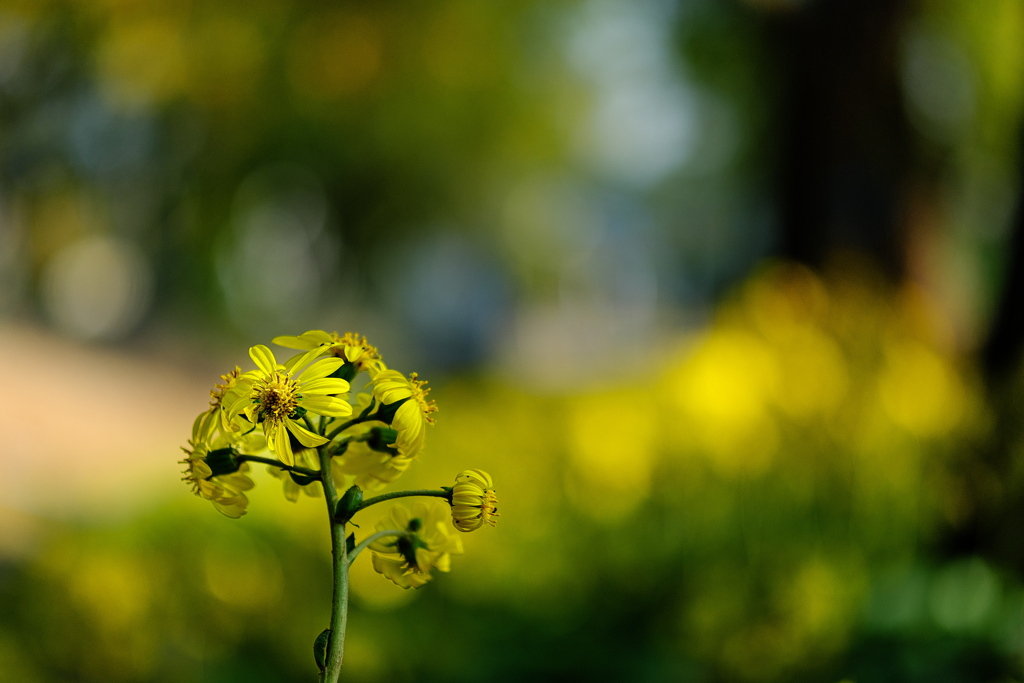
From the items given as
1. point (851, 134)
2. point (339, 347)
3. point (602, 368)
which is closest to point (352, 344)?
point (339, 347)

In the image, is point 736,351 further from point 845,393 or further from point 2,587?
point 2,587

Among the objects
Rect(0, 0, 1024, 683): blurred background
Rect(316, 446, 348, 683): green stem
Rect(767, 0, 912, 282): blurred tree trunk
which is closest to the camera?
Rect(316, 446, 348, 683): green stem

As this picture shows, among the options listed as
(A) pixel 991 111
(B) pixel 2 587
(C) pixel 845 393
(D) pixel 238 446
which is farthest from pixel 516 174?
(D) pixel 238 446

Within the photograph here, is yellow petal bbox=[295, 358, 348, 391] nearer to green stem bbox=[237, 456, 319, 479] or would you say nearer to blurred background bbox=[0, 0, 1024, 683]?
green stem bbox=[237, 456, 319, 479]

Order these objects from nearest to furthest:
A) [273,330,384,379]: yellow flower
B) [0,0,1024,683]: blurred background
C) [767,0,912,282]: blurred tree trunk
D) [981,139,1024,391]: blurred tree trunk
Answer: [273,330,384,379]: yellow flower < [0,0,1024,683]: blurred background < [981,139,1024,391]: blurred tree trunk < [767,0,912,282]: blurred tree trunk

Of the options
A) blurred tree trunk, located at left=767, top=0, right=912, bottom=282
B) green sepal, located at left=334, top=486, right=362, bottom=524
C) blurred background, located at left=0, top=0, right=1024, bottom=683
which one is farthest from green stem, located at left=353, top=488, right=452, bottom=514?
blurred tree trunk, located at left=767, top=0, right=912, bottom=282

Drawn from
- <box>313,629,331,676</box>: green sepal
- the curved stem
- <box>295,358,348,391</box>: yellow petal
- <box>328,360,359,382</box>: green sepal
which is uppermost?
<box>328,360,359,382</box>: green sepal

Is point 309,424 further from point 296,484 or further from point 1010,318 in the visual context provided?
point 1010,318
